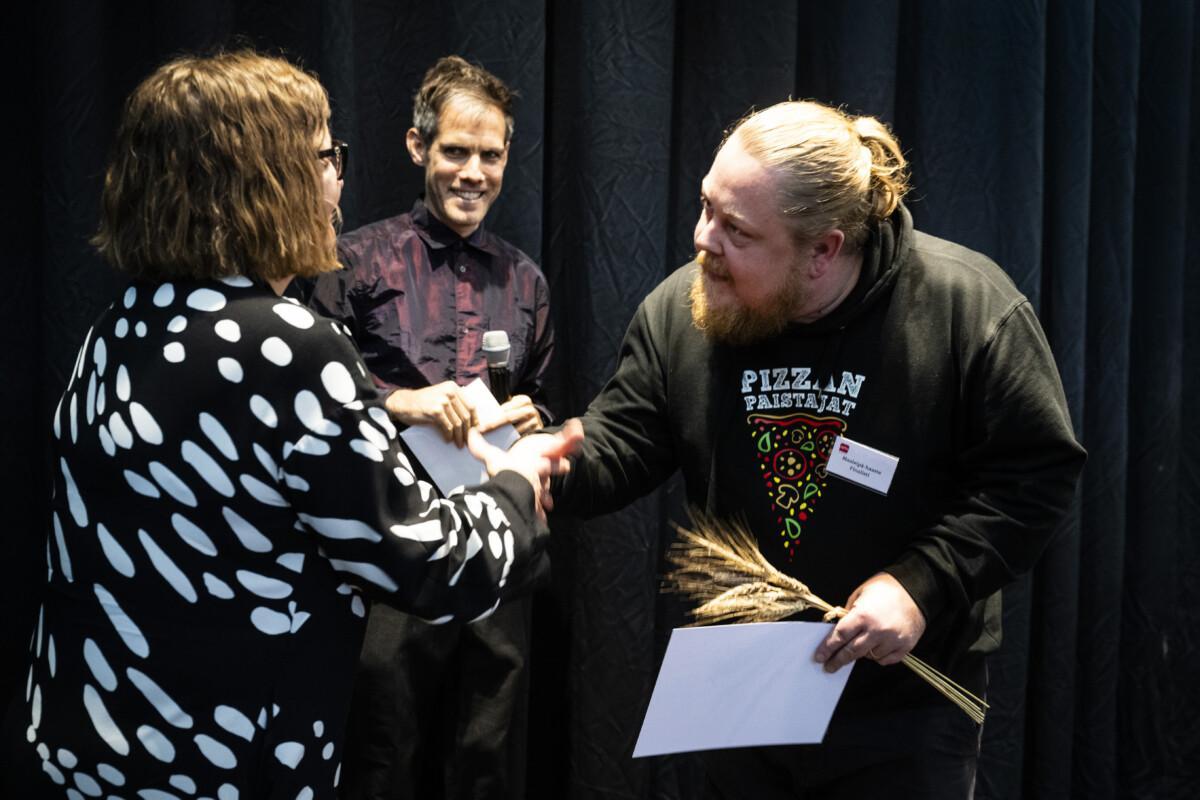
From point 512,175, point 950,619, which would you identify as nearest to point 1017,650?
point 950,619

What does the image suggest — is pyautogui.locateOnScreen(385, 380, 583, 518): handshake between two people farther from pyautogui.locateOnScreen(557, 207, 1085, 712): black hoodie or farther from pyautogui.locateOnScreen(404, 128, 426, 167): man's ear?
pyautogui.locateOnScreen(404, 128, 426, 167): man's ear

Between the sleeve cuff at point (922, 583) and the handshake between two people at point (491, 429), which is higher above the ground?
the handshake between two people at point (491, 429)

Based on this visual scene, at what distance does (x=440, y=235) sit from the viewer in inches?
100

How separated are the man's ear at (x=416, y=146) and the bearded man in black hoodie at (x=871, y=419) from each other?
3.68 ft

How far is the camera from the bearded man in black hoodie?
5.02ft

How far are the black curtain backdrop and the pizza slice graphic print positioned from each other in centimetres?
108

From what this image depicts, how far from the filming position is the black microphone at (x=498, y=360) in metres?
1.83

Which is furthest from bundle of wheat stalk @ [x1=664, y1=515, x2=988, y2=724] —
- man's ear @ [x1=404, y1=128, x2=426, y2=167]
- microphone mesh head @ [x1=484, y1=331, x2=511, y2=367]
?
man's ear @ [x1=404, y1=128, x2=426, y2=167]

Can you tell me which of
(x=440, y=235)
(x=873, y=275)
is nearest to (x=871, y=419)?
(x=873, y=275)

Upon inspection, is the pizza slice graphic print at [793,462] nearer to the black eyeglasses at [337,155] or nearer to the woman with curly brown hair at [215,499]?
the woman with curly brown hair at [215,499]

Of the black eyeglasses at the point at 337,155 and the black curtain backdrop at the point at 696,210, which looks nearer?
the black eyeglasses at the point at 337,155

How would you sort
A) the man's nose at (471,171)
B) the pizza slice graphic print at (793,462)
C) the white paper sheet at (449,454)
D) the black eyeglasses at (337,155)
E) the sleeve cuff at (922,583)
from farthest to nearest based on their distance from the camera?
the man's nose at (471,171), the white paper sheet at (449,454), the pizza slice graphic print at (793,462), the sleeve cuff at (922,583), the black eyeglasses at (337,155)

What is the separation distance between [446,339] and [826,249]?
109 centimetres

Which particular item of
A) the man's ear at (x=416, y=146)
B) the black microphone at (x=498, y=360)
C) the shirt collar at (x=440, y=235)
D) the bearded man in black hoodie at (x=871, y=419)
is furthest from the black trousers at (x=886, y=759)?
the man's ear at (x=416, y=146)
